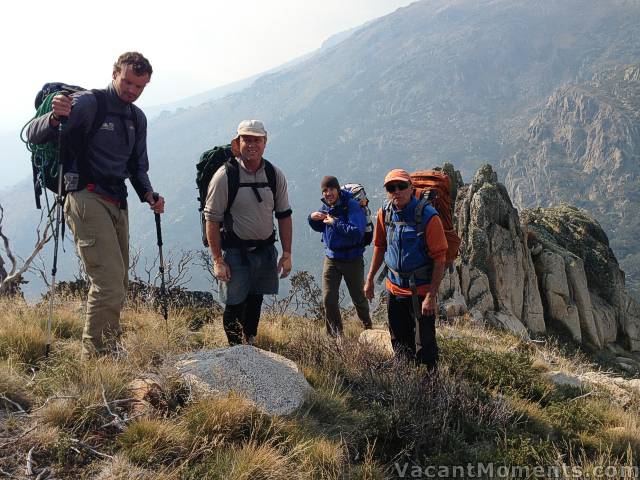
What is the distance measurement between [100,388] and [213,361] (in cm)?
101

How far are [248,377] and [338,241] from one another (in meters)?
3.29

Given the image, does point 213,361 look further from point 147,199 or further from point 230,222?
point 147,199

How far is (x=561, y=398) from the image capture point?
597cm

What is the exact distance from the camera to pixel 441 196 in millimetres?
6039

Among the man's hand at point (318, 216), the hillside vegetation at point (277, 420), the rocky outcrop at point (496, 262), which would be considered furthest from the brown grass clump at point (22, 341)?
the rocky outcrop at point (496, 262)

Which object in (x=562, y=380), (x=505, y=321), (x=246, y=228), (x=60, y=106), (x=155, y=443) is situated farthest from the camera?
(x=505, y=321)

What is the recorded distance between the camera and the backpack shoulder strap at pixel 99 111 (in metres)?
4.57

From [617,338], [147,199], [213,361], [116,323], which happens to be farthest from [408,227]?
[617,338]

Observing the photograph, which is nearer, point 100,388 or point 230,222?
point 100,388

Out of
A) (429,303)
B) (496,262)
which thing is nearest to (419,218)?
(429,303)

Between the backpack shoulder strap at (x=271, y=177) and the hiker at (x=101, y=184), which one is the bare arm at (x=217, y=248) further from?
the hiker at (x=101, y=184)

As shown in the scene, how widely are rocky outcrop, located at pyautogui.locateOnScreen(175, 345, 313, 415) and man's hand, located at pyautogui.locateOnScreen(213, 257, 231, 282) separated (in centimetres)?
76

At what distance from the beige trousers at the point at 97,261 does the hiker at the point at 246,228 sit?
98 cm

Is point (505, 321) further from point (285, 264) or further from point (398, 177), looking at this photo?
point (285, 264)
